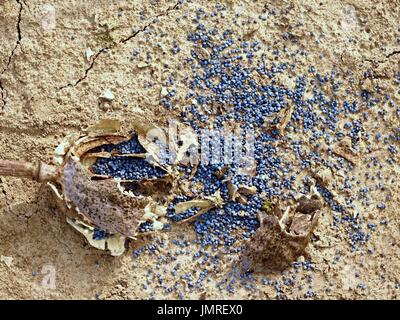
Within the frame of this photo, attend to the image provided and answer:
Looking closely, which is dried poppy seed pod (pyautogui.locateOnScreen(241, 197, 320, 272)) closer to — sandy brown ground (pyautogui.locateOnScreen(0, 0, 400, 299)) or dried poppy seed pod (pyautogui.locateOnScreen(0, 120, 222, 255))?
sandy brown ground (pyautogui.locateOnScreen(0, 0, 400, 299))

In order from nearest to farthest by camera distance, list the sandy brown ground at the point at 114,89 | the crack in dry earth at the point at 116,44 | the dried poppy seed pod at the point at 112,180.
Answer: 1. the dried poppy seed pod at the point at 112,180
2. the sandy brown ground at the point at 114,89
3. the crack in dry earth at the point at 116,44

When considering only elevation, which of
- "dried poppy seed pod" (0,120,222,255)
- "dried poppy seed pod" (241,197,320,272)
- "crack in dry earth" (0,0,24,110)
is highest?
"crack in dry earth" (0,0,24,110)

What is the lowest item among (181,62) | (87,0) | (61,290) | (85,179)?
(61,290)

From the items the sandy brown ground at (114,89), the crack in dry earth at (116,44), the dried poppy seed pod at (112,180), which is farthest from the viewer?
the crack in dry earth at (116,44)

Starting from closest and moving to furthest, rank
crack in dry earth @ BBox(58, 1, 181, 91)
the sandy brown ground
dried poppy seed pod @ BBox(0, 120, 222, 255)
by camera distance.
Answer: dried poppy seed pod @ BBox(0, 120, 222, 255)
the sandy brown ground
crack in dry earth @ BBox(58, 1, 181, 91)

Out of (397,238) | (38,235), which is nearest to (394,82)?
(397,238)

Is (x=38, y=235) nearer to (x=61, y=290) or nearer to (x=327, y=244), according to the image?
(x=61, y=290)

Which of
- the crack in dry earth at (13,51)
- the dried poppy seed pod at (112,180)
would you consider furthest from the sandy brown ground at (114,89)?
the dried poppy seed pod at (112,180)

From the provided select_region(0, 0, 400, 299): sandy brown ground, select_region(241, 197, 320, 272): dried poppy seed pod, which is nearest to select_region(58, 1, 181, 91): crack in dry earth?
select_region(0, 0, 400, 299): sandy brown ground

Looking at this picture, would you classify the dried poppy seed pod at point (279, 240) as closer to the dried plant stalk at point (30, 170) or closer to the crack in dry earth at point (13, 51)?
the dried plant stalk at point (30, 170)
